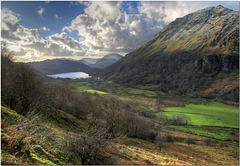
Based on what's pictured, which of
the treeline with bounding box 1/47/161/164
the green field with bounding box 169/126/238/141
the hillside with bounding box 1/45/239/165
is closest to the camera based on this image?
the hillside with bounding box 1/45/239/165

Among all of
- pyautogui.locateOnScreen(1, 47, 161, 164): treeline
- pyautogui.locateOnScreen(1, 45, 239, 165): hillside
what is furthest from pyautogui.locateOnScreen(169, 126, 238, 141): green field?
pyautogui.locateOnScreen(1, 47, 161, 164): treeline

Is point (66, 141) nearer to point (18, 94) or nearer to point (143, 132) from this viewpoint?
point (18, 94)

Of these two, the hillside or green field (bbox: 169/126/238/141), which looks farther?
green field (bbox: 169/126/238/141)

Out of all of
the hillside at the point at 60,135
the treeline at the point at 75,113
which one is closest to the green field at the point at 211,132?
the hillside at the point at 60,135

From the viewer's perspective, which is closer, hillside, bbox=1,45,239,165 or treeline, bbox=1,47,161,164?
hillside, bbox=1,45,239,165

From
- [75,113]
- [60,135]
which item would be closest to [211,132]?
[75,113]

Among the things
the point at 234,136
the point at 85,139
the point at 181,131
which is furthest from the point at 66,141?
the point at 234,136

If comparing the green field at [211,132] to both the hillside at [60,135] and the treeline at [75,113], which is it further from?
the treeline at [75,113]

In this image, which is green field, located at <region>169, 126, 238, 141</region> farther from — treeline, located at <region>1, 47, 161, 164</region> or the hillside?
treeline, located at <region>1, 47, 161, 164</region>

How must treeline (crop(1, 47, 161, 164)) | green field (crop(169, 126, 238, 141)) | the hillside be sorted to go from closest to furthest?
the hillside → treeline (crop(1, 47, 161, 164)) → green field (crop(169, 126, 238, 141))

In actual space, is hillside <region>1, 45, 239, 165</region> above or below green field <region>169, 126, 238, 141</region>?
above

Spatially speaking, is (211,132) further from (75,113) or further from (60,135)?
(60,135)
